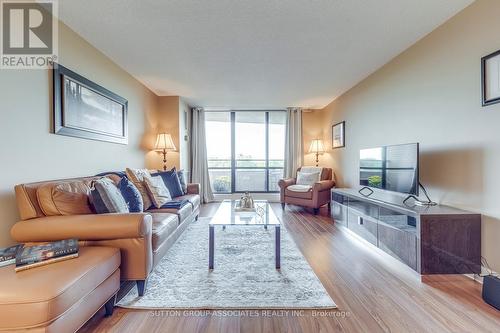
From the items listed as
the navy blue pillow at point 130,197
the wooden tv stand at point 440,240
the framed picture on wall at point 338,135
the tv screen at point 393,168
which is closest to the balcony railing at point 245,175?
the framed picture on wall at point 338,135

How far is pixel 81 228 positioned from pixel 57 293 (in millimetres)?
607

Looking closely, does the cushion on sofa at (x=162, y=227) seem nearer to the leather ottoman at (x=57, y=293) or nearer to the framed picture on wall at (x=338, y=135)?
the leather ottoman at (x=57, y=293)

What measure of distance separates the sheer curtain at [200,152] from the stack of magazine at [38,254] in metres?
4.19

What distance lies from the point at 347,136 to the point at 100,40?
4.13 m

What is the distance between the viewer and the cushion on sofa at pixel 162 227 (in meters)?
1.99

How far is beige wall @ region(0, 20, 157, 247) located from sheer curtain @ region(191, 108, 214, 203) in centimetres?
243

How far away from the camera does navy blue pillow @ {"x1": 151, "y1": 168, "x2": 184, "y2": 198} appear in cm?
359

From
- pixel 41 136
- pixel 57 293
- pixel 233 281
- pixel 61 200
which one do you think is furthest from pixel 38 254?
pixel 233 281

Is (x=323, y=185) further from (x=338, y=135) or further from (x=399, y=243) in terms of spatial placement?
(x=399, y=243)

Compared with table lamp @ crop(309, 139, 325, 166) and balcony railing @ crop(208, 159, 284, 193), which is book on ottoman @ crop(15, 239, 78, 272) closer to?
balcony railing @ crop(208, 159, 284, 193)

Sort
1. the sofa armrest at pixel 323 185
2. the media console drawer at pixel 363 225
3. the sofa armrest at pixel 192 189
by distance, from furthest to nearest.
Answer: the sofa armrest at pixel 323 185, the sofa armrest at pixel 192 189, the media console drawer at pixel 363 225

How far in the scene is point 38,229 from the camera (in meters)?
1.60

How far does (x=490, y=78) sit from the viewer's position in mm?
1898

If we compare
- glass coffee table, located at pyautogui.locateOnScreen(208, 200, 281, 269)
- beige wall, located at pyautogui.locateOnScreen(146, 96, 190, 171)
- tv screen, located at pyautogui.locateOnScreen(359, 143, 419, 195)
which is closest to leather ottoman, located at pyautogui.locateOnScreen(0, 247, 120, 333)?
glass coffee table, located at pyautogui.locateOnScreen(208, 200, 281, 269)
